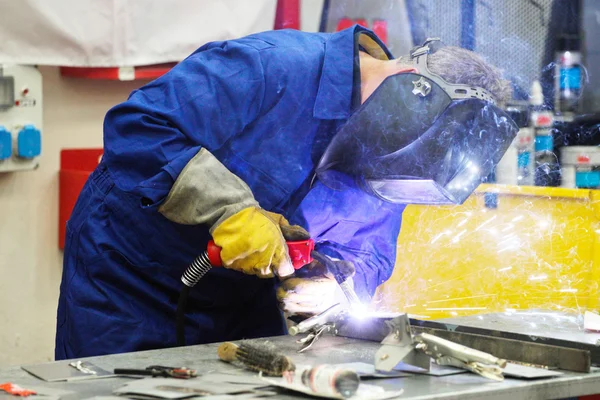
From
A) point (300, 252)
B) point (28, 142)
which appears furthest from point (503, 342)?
point (28, 142)

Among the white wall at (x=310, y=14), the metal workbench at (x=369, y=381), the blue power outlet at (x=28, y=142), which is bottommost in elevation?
the metal workbench at (x=369, y=381)

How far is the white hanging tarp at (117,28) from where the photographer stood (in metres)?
3.79

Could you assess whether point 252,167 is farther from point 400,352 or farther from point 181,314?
point 400,352

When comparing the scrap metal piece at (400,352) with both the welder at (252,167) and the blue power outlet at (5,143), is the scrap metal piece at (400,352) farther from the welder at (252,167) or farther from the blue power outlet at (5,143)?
the blue power outlet at (5,143)

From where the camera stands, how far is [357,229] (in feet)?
9.27

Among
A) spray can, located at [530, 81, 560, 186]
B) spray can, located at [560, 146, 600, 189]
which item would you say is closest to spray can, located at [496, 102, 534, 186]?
spray can, located at [530, 81, 560, 186]

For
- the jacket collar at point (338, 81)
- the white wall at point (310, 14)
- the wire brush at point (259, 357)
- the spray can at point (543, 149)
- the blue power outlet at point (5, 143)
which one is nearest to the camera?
the wire brush at point (259, 357)

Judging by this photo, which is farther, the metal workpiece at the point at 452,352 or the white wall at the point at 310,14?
the white wall at the point at 310,14

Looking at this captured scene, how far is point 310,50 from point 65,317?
103cm

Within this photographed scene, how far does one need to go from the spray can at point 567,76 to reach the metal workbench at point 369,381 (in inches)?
78.4

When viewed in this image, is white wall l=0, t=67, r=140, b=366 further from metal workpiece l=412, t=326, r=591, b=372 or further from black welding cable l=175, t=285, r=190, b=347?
metal workpiece l=412, t=326, r=591, b=372

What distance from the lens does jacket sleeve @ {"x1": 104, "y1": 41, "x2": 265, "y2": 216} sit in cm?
226

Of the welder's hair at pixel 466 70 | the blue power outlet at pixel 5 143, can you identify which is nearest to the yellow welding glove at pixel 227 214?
the welder's hair at pixel 466 70

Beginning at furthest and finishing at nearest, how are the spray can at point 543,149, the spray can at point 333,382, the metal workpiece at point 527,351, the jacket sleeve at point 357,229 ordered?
the spray can at point 543,149, the jacket sleeve at point 357,229, the metal workpiece at point 527,351, the spray can at point 333,382
